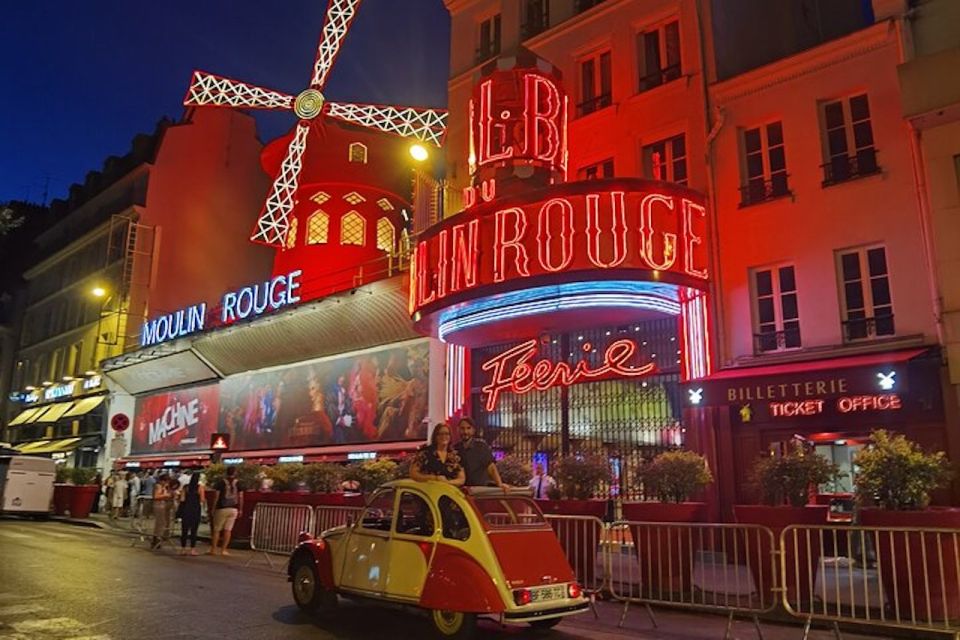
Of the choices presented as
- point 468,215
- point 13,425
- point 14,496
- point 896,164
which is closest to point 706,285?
point 896,164

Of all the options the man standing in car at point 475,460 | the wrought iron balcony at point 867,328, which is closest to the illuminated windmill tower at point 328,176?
the wrought iron balcony at point 867,328

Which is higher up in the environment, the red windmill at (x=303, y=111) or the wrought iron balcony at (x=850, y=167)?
the red windmill at (x=303, y=111)

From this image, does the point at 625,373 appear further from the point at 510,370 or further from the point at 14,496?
the point at 14,496

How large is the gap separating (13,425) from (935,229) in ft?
155

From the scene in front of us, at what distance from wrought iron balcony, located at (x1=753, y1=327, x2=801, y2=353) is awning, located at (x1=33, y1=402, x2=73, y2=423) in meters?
34.8

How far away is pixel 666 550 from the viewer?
9047mm

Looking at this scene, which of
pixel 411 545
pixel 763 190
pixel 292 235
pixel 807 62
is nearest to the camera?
pixel 411 545

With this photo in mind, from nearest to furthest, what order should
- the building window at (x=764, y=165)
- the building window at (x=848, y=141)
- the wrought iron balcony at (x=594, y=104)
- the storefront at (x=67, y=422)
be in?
1. the building window at (x=848, y=141)
2. the building window at (x=764, y=165)
3. the wrought iron balcony at (x=594, y=104)
4. the storefront at (x=67, y=422)

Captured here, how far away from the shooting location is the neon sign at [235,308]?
23828 mm

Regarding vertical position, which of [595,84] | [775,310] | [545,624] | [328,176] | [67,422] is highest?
[328,176]

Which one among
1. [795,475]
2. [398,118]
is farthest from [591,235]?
[398,118]

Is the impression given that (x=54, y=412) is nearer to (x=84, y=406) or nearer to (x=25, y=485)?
(x=84, y=406)

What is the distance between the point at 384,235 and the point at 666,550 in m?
21.0

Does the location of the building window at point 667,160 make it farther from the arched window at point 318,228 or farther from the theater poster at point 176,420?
the theater poster at point 176,420
